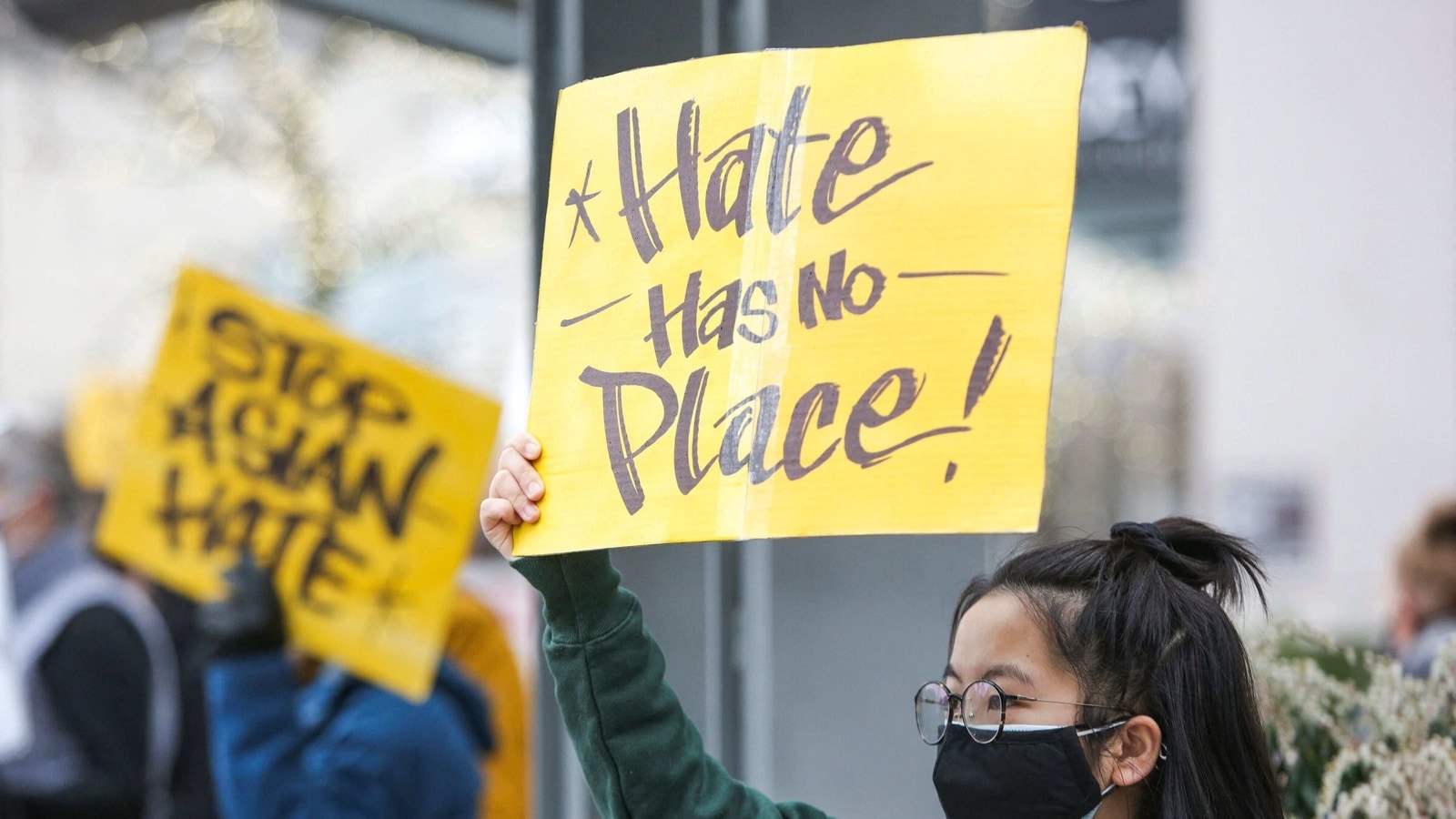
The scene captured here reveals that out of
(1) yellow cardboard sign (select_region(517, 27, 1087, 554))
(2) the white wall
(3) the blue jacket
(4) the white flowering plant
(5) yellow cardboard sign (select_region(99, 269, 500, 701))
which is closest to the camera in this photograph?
(1) yellow cardboard sign (select_region(517, 27, 1087, 554))

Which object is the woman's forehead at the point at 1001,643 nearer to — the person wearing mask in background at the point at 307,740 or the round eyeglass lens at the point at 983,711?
the round eyeglass lens at the point at 983,711

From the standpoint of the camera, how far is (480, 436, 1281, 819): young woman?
1.45m

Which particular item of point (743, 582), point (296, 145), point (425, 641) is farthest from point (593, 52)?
point (296, 145)

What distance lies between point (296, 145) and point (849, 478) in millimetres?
4097

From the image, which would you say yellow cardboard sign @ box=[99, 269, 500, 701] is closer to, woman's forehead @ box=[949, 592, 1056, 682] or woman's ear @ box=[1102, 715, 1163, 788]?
woman's forehead @ box=[949, 592, 1056, 682]

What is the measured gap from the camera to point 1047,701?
1.50 metres

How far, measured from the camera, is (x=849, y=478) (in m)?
1.24

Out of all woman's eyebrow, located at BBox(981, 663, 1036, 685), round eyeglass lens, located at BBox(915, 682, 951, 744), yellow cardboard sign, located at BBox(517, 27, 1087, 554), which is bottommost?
round eyeglass lens, located at BBox(915, 682, 951, 744)

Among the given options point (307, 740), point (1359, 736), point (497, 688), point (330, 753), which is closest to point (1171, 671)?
point (1359, 736)

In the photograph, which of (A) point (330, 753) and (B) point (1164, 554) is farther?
(A) point (330, 753)

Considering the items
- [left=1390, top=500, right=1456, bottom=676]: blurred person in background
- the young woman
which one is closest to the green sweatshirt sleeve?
the young woman

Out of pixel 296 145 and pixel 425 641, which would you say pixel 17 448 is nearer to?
pixel 296 145

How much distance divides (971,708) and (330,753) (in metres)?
1.50

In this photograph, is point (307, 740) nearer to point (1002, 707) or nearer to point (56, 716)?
point (56, 716)
